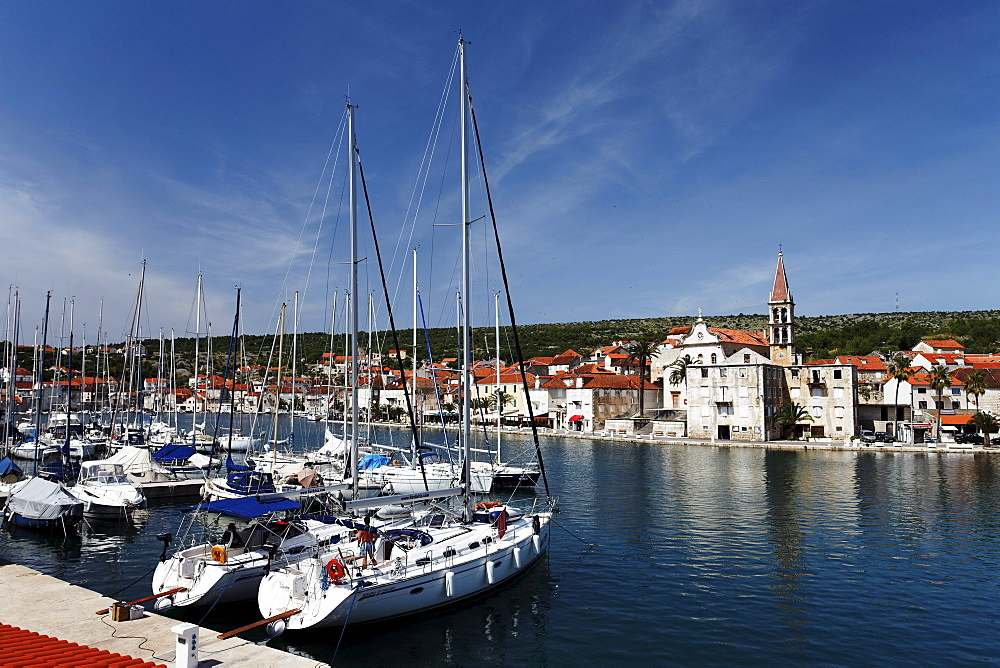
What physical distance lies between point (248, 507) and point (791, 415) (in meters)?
79.3

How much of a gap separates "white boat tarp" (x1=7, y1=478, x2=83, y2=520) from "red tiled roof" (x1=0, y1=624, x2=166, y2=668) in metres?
19.4

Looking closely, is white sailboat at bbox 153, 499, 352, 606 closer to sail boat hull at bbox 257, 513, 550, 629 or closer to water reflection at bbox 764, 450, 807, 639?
sail boat hull at bbox 257, 513, 550, 629

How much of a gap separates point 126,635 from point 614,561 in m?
17.6

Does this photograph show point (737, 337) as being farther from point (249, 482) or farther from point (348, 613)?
point (348, 613)

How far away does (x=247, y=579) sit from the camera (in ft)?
63.9

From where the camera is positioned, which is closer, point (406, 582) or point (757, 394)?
A: point (406, 582)

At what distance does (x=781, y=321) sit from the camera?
9450 cm

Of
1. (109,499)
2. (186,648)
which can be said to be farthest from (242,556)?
(109,499)

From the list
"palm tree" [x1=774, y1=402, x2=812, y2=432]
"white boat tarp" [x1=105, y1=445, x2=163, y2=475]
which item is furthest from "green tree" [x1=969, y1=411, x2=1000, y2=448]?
"white boat tarp" [x1=105, y1=445, x2=163, y2=475]

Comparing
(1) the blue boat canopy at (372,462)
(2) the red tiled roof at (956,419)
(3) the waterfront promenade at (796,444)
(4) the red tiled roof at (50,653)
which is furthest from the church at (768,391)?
(4) the red tiled roof at (50,653)

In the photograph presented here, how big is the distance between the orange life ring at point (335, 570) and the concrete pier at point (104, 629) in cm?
326

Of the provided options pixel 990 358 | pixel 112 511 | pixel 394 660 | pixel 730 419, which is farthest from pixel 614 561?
pixel 990 358

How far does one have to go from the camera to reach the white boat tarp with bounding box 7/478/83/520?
3031cm

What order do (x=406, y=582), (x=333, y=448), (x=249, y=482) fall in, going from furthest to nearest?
(x=333, y=448) < (x=249, y=482) < (x=406, y=582)
